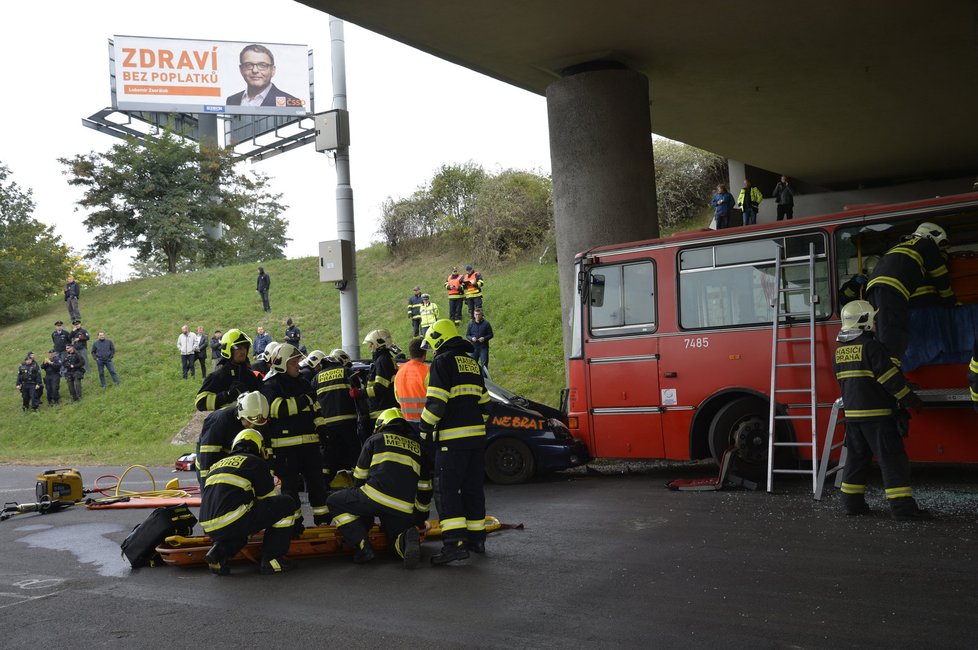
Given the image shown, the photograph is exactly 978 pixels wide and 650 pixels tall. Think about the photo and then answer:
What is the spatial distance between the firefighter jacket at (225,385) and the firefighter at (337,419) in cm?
79

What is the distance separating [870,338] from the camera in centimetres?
794

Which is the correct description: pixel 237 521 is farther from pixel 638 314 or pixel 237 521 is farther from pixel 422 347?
pixel 638 314

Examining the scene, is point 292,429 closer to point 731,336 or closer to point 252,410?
point 252,410

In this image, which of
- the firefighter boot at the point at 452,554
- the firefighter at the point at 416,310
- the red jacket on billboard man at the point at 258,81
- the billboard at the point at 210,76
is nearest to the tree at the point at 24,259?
the billboard at the point at 210,76

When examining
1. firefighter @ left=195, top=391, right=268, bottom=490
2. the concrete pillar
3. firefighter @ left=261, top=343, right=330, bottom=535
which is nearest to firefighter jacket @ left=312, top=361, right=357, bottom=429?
firefighter @ left=261, top=343, right=330, bottom=535

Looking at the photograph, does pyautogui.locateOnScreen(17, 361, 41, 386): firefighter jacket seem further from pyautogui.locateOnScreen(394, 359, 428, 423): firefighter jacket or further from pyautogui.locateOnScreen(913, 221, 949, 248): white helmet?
pyautogui.locateOnScreen(913, 221, 949, 248): white helmet

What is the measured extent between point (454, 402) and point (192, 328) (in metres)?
29.1

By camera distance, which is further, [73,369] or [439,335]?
[73,369]

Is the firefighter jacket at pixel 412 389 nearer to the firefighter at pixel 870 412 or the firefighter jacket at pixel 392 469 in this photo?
the firefighter jacket at pixel 392 469

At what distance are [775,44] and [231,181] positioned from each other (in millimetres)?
37875

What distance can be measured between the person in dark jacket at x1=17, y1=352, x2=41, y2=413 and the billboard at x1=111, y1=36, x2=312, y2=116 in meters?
23.8

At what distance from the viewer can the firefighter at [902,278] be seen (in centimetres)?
836

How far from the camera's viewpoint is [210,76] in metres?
47.2

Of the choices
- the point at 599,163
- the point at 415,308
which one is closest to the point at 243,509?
the point at 599,163
